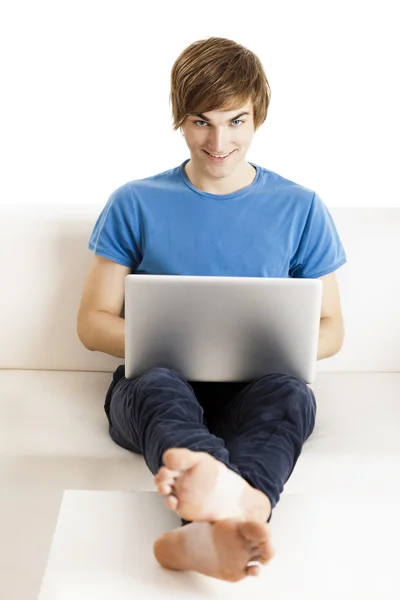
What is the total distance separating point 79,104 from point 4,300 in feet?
2.82

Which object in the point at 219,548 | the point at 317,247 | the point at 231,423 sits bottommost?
the point at 231,423

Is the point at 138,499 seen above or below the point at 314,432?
above

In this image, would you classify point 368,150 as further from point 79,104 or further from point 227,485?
point 227,485

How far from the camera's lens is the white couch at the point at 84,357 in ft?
6.23

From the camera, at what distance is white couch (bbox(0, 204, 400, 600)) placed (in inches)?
74.8

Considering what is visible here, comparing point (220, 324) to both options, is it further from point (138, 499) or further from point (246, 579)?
point (246, 579)

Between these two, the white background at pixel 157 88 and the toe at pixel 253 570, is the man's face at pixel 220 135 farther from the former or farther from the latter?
the toe at pixel 253 570

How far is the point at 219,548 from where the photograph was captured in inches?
49.3

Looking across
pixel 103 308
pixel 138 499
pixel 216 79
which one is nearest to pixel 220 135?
pixel 216 79

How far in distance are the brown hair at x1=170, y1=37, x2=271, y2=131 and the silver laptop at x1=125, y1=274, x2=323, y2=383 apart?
548 mm

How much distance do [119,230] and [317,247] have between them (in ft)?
1.60

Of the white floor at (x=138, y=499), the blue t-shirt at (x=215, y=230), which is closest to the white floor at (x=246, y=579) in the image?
the white floor at (x=138, y=499)

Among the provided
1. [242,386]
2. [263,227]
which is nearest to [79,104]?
[263,227]

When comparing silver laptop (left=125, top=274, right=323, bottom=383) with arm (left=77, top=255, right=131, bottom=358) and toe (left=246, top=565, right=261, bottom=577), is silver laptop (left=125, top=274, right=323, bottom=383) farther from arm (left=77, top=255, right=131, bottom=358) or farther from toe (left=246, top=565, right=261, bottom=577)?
toe (left=246, top=565, right=261, bottom=577)
